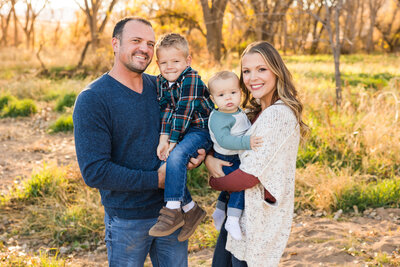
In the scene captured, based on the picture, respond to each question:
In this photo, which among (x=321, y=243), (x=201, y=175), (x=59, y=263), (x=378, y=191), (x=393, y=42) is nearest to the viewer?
(x=59, y=263)

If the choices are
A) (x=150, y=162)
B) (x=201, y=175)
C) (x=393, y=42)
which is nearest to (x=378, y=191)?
(x=201, y=175)

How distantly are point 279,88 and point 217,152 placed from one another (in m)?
0.59

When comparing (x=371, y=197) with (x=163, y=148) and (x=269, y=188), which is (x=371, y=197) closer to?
(x=269, y=188)

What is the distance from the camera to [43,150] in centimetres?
686

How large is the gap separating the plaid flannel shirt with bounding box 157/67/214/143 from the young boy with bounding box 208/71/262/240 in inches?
5.0

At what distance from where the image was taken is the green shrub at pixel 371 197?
4602mm

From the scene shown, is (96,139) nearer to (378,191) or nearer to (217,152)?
(217,152)

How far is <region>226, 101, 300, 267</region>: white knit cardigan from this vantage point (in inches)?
83.3

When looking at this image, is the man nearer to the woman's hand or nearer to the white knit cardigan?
the woman's hand

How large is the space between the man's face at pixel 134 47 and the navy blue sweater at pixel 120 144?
0.15m

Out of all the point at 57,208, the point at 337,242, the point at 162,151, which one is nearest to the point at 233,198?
the point at 162,151

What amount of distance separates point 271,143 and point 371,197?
316cm

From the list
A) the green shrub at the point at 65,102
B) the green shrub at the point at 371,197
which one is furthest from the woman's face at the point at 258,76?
the green shrub at the point at 65,102

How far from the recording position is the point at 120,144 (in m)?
2.29
